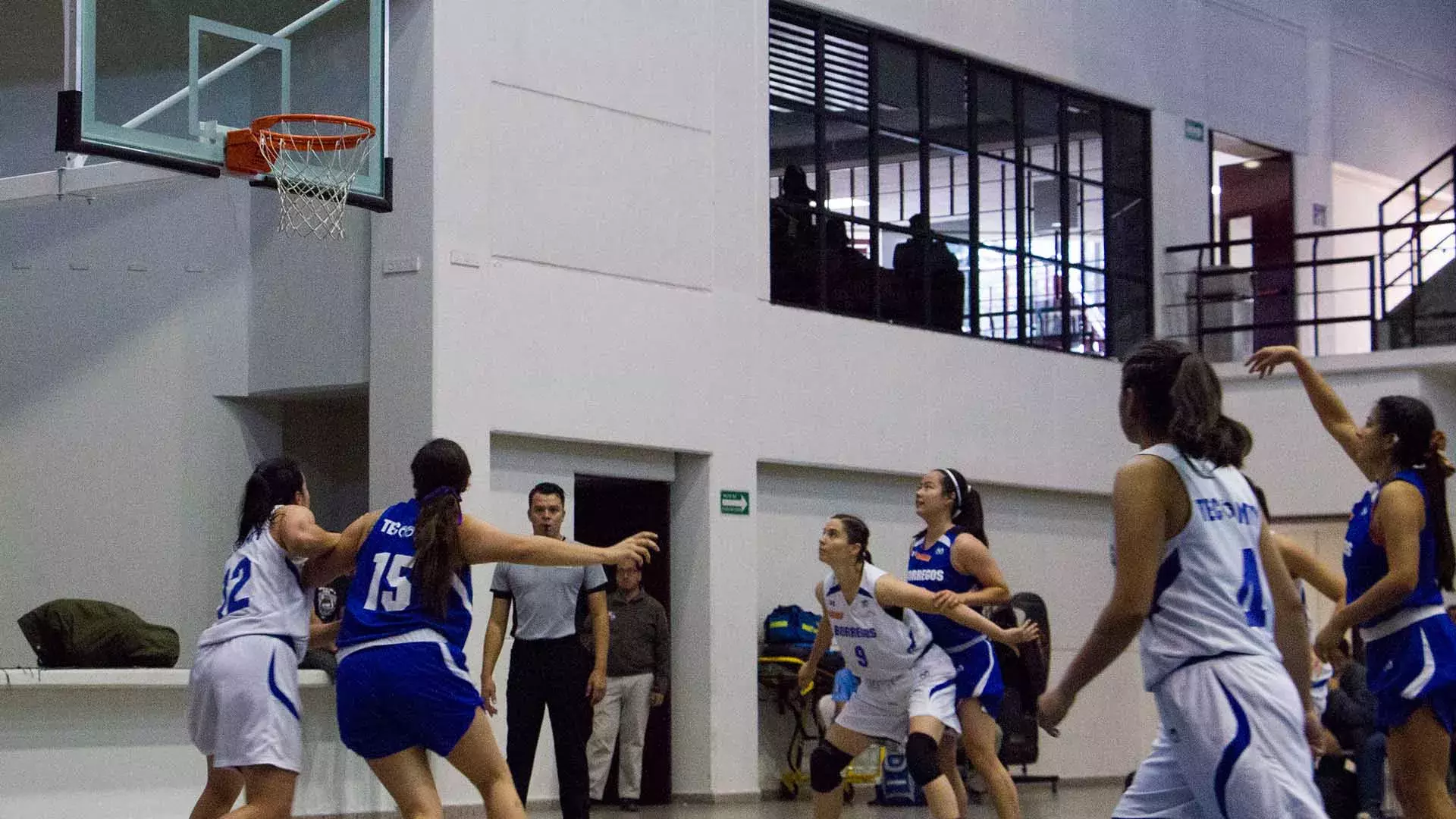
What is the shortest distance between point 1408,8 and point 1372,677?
673 inches

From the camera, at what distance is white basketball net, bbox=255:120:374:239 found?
10.3 m

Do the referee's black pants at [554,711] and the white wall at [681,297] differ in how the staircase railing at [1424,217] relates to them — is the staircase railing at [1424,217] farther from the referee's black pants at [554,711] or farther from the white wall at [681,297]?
the referee's black pants at [554,711]

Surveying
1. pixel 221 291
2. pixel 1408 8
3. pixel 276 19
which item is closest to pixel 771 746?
pixel 221 291

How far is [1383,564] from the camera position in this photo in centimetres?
603

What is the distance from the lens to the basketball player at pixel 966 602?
335 inches

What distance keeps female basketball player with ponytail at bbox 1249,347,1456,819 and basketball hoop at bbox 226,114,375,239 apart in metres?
6.38

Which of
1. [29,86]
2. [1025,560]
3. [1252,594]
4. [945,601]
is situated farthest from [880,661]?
[29,86]

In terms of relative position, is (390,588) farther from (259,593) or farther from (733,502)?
(733,502)

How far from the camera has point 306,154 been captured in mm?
10594

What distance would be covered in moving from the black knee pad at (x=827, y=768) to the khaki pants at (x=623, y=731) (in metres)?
4.90

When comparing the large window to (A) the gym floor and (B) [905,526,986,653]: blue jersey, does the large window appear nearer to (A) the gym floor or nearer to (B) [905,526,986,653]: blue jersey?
(A) the gym floor

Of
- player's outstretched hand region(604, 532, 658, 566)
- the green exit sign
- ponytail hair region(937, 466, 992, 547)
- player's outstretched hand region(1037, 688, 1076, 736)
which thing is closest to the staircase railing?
the green exit sign

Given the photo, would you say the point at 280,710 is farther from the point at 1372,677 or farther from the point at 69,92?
the point at 69,92

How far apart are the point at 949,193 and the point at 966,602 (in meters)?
8.34
